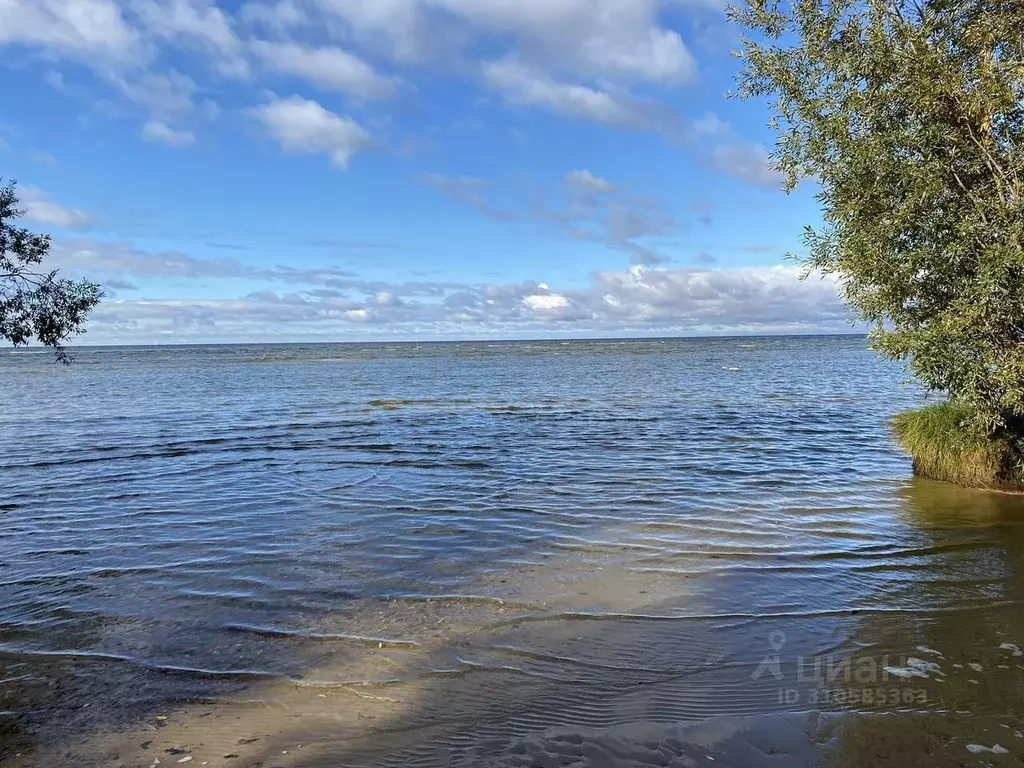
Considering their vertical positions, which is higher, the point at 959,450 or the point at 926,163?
the point at 926,163

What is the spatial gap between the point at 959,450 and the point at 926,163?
22.7 feet

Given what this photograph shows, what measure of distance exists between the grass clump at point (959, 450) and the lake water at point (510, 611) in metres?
0.74

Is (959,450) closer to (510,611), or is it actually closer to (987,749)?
(987,749)

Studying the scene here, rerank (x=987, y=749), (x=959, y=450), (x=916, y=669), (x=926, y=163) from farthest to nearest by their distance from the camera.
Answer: (x=959, y=450), (x=926, y=163), (x=916, y=669), (x=987, y=749)

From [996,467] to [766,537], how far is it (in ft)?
21.5

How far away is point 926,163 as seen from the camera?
1143 centimetres

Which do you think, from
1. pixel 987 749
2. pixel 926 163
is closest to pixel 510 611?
pixel 987 749

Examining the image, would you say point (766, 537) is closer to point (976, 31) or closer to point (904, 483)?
point (904, 483)

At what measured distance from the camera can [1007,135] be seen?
37.9ft

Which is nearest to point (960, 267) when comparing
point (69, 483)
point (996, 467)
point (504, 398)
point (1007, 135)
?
point (1007, 135)

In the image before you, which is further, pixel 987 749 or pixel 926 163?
pixel 926 163

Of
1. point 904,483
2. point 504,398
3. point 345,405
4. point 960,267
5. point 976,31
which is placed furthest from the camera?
point 504,398

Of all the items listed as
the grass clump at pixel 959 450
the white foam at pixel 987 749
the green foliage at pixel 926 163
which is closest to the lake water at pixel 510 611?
the white foam at pixel 987 749

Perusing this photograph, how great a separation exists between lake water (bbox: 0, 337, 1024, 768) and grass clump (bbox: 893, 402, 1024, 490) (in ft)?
2.43
